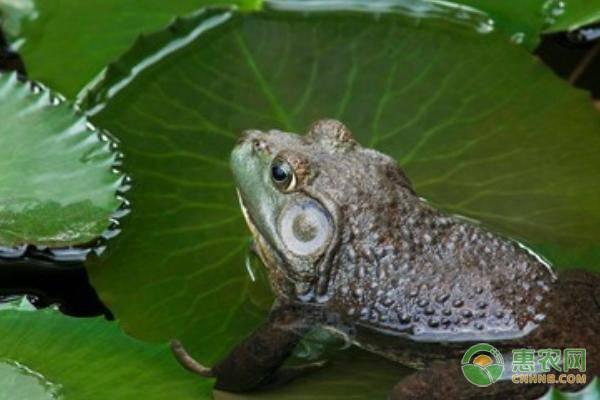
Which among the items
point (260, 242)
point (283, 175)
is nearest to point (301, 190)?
point (283, 175)

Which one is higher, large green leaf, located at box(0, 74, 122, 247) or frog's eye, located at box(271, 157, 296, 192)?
frog's eye, located at box(271, 157, 296, 192)

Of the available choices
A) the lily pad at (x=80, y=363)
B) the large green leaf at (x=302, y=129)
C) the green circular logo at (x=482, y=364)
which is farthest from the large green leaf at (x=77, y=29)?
the green circular logo at (x=482, y=364)

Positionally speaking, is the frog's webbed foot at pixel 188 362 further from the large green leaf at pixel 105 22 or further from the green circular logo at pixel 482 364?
the large green leaf at pixel 105 22

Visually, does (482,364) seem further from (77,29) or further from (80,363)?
(77,29)

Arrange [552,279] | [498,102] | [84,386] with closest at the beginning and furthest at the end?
[84,386] → [552,279] → [498,102]

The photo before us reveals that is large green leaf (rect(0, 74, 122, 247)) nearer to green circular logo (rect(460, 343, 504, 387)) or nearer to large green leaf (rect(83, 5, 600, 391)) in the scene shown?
large green leaf (rect(83, 5, 600, 391))

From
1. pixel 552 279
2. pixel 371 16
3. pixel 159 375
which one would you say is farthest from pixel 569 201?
pixel 159 375

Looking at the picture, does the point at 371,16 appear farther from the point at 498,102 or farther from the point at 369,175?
the point at 369,175

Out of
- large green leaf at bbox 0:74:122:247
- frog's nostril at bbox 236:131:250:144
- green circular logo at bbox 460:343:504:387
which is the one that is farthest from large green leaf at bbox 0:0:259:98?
green circular logo at bbox 460:343:504:387
